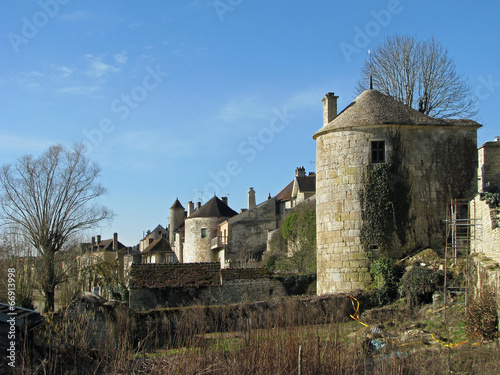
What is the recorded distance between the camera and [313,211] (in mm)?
31359

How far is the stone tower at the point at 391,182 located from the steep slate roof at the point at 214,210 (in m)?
28.1

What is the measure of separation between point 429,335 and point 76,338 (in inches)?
331

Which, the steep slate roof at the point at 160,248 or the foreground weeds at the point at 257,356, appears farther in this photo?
the steep slate roof at the point at 160,248

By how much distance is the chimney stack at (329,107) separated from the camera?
2147 cm

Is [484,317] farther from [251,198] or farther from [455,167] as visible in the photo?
[251,198]

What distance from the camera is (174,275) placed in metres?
21.6

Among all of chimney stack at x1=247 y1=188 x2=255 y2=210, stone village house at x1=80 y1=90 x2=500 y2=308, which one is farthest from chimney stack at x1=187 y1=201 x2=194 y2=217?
stone village house at x1=80 y1=90 x2=500 y2=308

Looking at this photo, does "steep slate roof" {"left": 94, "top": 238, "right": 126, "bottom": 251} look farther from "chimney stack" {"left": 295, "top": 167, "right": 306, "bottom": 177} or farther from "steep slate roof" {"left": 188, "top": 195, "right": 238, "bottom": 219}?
"chimney stack" {"left": 295, "top": 167, "right": 306, "bottom": 177}

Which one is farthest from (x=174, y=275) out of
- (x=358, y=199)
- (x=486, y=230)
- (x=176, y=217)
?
(x=176, y=217)

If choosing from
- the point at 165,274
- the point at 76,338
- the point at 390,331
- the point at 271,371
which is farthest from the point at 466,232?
the point at 76,338

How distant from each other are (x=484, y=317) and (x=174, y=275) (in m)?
12.4

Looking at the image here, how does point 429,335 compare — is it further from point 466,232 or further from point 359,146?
point 359,146

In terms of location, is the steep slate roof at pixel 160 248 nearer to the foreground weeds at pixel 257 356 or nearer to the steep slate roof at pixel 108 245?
the steep slate roof at pixel 108 245

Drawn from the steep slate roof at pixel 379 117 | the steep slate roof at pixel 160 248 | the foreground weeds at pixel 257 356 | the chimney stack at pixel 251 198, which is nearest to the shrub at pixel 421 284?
the steep slate roof at pixel 379 117
